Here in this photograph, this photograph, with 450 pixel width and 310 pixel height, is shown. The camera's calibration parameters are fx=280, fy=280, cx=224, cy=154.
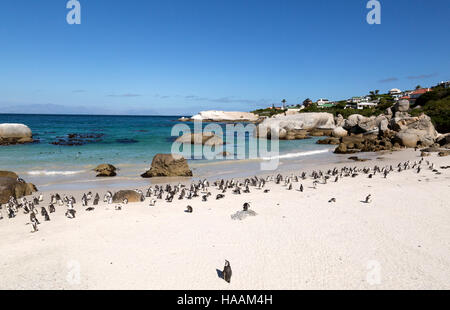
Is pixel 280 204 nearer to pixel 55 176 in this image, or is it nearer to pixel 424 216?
pixel 424 216

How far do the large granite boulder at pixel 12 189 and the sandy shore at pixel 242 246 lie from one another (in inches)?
151

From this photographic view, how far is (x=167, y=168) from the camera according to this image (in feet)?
66.7

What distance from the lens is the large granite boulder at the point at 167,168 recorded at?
66.7ft

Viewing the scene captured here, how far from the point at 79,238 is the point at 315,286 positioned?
6.85 meters

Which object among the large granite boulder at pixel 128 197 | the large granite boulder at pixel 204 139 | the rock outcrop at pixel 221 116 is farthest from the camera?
the rock outcrop at pixel 221 116

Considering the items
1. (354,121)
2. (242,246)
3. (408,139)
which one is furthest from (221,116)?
(242,246)

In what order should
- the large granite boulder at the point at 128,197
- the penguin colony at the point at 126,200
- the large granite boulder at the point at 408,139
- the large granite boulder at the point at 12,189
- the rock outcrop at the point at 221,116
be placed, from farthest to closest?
1. the rock outcrop at the point at 221,116
2. the large granite boulder at the point at 408,139
3. the large granite boulder at the point at 12,189
4. the large granite boulder at the point at 128,197
5. the penguin colony at the point at 126,200

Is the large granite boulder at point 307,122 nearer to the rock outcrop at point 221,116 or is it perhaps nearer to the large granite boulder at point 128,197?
the large granite boulder at point 128,197

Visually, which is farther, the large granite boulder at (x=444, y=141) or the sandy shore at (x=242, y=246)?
the large granite boulder at (x=444, y=141)

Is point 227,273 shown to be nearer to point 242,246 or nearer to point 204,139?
point 242,246

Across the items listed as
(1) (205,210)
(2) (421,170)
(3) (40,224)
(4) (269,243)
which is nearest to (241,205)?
(1) (205,210)

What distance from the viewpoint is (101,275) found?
21.6ft

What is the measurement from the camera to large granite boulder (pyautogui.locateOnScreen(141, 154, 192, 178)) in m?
20.3

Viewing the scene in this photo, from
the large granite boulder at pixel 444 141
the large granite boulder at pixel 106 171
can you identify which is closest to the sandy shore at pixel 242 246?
the large granite boulder at pixel 106 171
